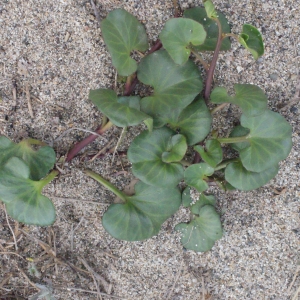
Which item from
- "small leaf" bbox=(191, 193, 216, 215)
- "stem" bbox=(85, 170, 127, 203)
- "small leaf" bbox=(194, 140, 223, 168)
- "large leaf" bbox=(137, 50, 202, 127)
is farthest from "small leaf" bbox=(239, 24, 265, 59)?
"stem" bbox=(85, 170, 127, 203)

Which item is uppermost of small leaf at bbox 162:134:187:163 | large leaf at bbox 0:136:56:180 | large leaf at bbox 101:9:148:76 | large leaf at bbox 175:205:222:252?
large leaf at bbox 101:9:148:76

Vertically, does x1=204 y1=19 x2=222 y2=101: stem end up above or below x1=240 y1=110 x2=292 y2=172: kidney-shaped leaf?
above

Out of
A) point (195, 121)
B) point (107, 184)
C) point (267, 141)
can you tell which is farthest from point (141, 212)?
point (267, 141)

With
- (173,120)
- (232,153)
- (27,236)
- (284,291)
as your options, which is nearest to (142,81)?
(173,120)

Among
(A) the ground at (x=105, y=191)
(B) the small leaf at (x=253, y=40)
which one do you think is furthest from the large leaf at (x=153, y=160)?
(B) the small leaf at (x=253, y=40)

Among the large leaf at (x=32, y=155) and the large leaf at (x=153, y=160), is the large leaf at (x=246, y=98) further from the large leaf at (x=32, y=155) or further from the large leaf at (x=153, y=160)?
the large leaf at (x=32, y=155)

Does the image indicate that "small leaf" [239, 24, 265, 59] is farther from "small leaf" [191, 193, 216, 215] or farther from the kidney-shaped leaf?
"small leaf" [191, 193, 216, 215]

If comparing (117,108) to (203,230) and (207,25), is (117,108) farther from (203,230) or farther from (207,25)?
(203,230)
